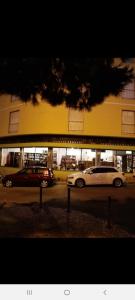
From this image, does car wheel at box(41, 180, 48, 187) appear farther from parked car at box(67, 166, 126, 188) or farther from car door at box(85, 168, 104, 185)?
car door at box(85, 168, 104, 185)

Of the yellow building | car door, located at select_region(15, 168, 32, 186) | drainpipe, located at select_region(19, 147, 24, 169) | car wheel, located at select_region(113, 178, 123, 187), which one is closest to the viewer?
car door, located at select_region(15, 168, 32, 186)

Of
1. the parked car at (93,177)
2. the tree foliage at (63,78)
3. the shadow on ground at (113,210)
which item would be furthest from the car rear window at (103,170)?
the tree foliage at (63,78)

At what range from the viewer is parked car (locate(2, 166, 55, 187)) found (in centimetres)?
1780

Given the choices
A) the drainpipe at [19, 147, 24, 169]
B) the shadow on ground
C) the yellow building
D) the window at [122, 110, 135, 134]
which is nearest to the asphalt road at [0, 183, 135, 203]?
the shadow on ground

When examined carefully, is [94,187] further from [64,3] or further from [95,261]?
[64,3]

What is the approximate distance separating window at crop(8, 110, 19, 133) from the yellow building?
3.33 ft

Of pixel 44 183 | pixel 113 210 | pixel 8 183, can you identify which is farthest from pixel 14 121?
pixel 113 210

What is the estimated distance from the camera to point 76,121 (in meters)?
24.0

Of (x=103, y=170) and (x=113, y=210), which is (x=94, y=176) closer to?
(x=103, y=170)

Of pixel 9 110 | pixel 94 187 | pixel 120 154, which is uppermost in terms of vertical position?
pixel 9 110

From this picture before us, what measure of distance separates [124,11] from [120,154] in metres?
21.2

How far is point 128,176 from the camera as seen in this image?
24422 millimetres

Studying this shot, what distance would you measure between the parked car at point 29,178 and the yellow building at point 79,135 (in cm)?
568

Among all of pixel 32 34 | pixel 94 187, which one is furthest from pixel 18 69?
pixel 94 187
